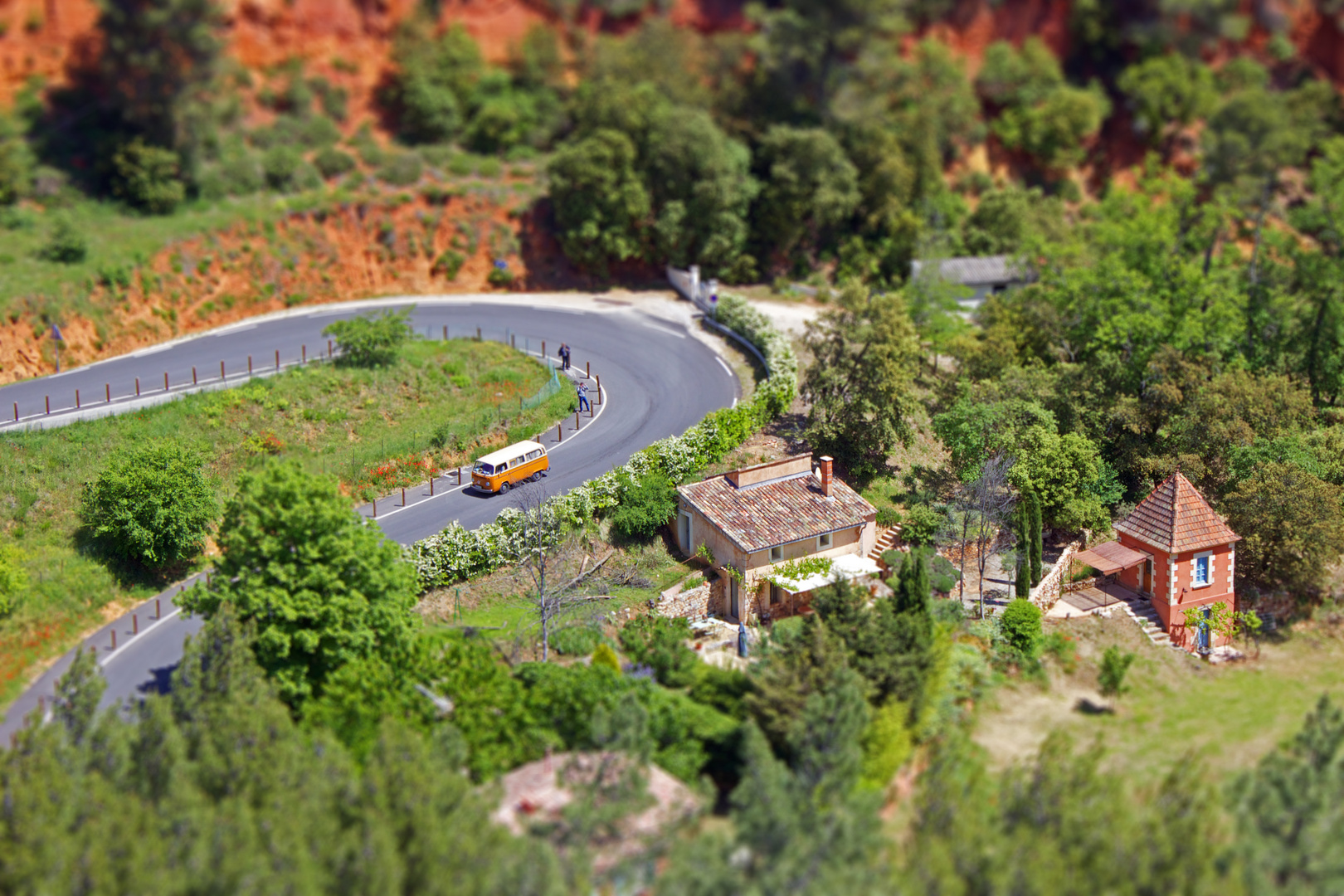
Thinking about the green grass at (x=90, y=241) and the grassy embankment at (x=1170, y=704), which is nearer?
the grassy embankment at (x=1170, y=704)

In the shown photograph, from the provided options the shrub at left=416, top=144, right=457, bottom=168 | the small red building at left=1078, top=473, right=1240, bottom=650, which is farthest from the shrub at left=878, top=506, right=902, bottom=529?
the shrub at left=416, top=144, right=457, bottom=168

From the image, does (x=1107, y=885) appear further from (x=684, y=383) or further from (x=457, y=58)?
(x=457, y=58)

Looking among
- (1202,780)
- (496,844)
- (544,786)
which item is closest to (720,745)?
(544,786)

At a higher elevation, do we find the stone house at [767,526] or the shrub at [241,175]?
the shrub at [241,175]

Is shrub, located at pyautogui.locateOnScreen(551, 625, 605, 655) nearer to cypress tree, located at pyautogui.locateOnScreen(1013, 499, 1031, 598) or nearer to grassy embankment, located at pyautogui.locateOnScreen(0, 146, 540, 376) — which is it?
cypress tree, located at pyautogui.locateOnScreen(1013, 499, 1031, 598)

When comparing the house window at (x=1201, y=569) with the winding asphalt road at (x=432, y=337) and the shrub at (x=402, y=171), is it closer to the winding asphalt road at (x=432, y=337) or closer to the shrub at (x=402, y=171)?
the winding asphalt road at (x=432, y=337)

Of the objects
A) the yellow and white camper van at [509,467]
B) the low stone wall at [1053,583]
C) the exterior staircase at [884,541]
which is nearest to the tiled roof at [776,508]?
the exterior staircase at [884,541]

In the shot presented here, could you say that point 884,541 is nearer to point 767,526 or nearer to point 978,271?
point 767,526
